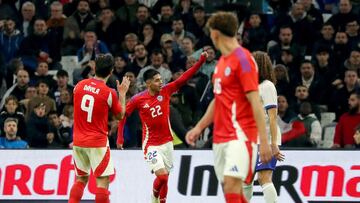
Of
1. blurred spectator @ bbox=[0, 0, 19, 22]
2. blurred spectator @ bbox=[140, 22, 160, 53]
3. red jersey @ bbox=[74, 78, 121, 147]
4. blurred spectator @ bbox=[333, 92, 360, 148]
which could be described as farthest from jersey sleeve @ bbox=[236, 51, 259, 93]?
blurred spectator @ bbox=[0, 0, 19, 22]

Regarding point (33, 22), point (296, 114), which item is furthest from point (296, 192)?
point (33, 22)

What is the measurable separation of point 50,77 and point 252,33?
3.73 meters

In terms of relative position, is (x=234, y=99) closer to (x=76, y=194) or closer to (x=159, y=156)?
(x=76, y=194)

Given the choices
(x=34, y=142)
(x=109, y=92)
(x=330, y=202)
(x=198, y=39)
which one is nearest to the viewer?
(x=109, y=92)

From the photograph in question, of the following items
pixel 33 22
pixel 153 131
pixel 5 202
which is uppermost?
pixel 33 22

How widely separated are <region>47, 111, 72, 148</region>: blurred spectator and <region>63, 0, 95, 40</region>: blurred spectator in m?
3.02

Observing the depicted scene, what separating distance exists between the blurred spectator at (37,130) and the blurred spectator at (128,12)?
3.74 m

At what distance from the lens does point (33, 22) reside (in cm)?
2248

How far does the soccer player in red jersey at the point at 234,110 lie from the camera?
1085cm

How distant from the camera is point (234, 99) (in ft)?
36.0

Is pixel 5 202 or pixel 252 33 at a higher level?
pixel 252 33

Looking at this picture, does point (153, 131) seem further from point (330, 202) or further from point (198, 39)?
point (198, 39)

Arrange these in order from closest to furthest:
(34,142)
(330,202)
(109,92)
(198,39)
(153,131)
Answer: (109,92)
(153,131)
(330,202)
(34,142)
(198,39)

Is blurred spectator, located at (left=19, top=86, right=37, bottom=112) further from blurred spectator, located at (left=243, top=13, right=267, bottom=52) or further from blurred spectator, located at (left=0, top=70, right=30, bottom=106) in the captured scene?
blurred spectator, located at (left=243, top=13, right=267, bottom=52)
